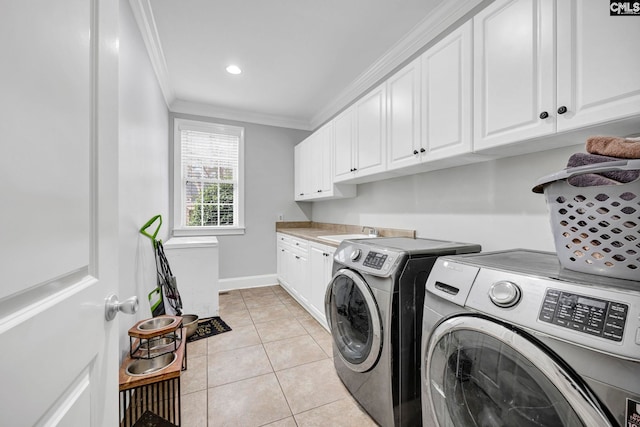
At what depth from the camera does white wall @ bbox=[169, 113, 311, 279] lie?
4113 mm

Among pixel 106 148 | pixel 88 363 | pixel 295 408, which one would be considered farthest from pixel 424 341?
pixel 106 148

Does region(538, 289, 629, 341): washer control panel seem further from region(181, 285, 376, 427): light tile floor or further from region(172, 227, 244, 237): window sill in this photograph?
region(172, 227, 244, 237): window sill


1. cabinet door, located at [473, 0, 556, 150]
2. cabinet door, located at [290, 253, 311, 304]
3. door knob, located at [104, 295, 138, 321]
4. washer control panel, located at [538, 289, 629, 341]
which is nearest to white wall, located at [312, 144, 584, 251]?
cabinet door, located at [473, 0, 556, 150]

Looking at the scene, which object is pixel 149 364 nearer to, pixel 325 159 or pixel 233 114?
pixel 325 159

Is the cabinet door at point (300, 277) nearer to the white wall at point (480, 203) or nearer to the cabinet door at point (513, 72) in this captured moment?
the white wall at point (480, 203)

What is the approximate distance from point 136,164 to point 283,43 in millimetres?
1634

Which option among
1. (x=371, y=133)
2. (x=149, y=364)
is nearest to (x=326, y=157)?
(x=371, y=133)

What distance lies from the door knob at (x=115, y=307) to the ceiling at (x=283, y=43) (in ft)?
7.10

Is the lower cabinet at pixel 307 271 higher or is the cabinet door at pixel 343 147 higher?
the cabinet door at pixel 343 147

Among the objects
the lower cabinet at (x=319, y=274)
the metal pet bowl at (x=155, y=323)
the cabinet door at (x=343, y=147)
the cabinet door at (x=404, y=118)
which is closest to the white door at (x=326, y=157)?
the cabinet door at (x=343, y=147)

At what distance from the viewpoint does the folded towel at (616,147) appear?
0.79m

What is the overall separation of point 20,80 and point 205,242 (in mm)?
2781

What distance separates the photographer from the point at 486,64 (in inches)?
56.2

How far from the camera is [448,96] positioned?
5.39ft
